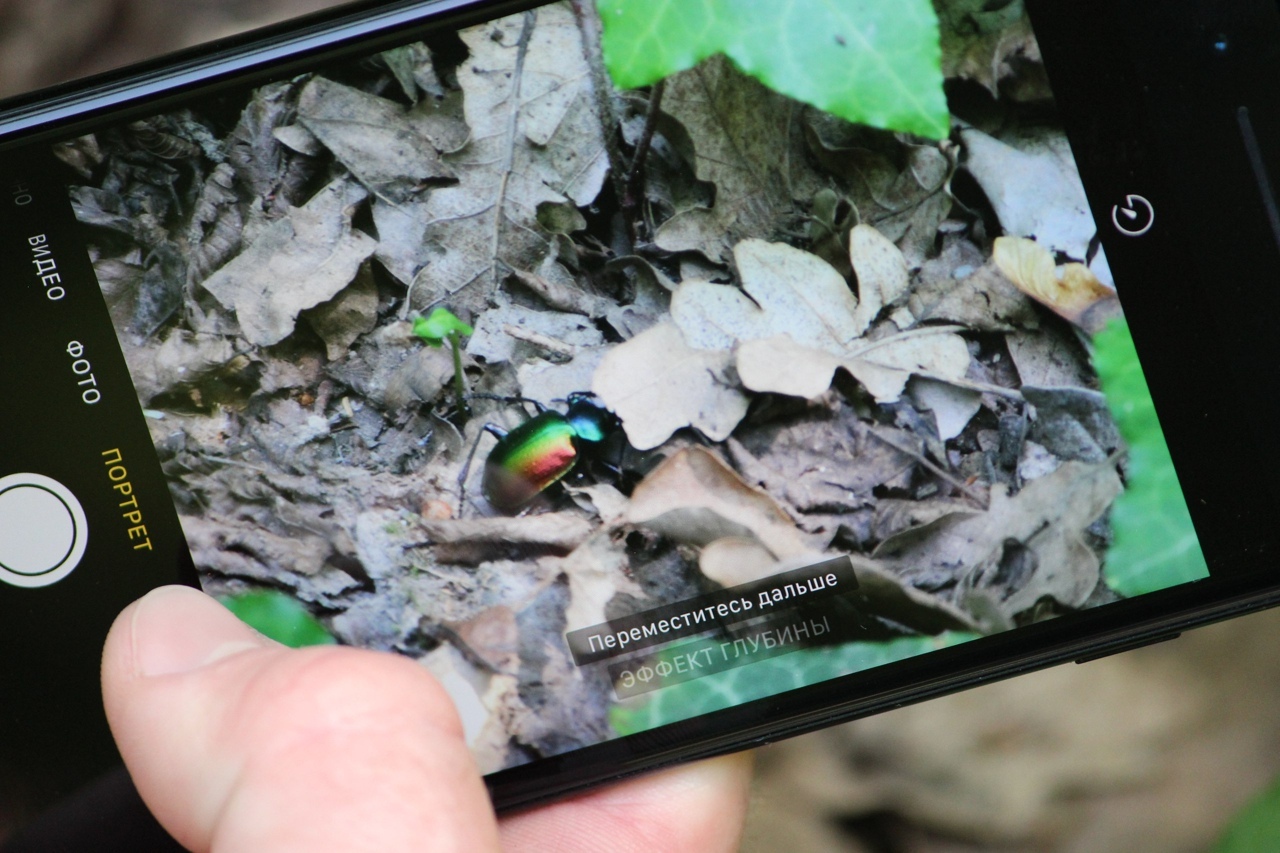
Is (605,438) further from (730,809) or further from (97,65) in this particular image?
(97,65)

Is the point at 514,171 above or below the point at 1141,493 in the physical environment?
above

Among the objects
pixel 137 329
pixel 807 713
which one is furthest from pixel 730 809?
pixel 137 329

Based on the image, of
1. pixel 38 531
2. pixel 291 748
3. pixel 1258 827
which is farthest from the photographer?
pixel 1258 827

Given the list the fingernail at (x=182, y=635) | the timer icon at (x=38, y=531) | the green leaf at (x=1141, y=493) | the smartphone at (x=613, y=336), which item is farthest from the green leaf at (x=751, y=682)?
the timer icon at (x=38, y=531)

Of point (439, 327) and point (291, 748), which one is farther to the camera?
point (439, 327)

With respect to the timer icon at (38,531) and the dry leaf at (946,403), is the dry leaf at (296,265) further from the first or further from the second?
the dry leaf at (946,403)

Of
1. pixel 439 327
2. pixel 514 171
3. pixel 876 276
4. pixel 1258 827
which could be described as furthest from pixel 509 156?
pixel 1258 827

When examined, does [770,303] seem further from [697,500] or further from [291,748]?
[291,748]
